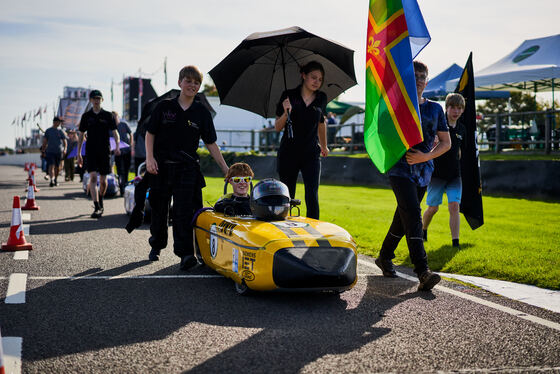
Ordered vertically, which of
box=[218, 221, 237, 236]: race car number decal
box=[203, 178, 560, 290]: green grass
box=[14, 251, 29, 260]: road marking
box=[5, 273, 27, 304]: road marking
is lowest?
box=[14, 251, 29, 260]: road marking

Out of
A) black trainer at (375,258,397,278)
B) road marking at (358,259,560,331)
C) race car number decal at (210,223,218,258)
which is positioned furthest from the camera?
black trainer at (375,258,397,278)

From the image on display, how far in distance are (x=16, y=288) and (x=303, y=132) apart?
309 cm

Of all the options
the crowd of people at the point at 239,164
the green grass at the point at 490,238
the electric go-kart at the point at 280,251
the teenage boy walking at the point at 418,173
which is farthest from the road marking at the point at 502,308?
the electric go-kart at the point at 280,251

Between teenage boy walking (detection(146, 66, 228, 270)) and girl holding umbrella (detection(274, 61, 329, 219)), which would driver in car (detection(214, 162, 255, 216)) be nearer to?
teenage boy walking (detection(146, 66, 228, 270))

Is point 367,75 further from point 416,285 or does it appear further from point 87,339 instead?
point 87,339

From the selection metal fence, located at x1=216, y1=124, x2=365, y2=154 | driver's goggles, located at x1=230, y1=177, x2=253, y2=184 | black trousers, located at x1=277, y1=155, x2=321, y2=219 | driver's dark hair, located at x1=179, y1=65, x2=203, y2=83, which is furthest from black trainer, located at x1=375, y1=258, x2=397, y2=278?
metal fence, located at x1=216, y1=124, x2=365, y2=154

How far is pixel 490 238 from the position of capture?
7.83 metres

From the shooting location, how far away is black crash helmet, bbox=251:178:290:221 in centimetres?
519

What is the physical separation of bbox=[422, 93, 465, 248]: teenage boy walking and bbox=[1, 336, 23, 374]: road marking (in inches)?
206

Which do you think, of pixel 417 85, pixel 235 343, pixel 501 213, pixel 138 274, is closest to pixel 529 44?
pixel 501 213

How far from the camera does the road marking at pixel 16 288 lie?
14.9ft

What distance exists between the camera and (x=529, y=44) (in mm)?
18594

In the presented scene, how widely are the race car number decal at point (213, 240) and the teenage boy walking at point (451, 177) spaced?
3.20 m

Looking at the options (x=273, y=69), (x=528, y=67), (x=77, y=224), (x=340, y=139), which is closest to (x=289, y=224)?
(x=273, y=69)
